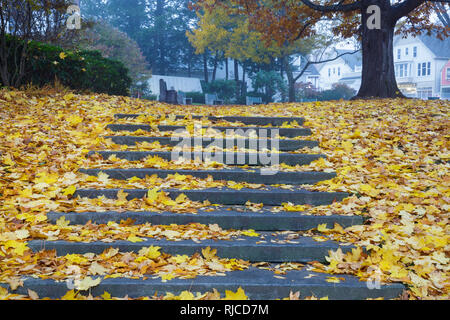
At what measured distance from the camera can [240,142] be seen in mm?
5629

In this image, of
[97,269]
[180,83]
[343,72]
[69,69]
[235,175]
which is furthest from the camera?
[343,72]

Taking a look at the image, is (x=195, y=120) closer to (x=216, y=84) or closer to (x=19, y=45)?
(x=19, y=45)

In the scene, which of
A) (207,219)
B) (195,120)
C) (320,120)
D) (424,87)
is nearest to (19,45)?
(195,120)

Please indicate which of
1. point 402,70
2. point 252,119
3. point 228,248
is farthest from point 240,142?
point 402,70

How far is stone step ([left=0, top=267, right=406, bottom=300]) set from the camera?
2842mm

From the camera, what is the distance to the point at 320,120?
712 centimetres

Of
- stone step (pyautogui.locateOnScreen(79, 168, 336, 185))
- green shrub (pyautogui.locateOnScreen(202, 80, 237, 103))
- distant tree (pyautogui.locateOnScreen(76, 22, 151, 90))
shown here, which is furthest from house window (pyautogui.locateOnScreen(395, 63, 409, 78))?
stone step (pyautogui.locateOnScreen(79, 168, 336, 185))

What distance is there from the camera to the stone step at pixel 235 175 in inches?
183

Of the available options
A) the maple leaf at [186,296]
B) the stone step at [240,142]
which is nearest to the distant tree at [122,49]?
the stone step at [240,142]

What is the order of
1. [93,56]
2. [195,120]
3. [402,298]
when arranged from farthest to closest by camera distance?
1. [93,56]
2. [195,120]
3. [402,298]

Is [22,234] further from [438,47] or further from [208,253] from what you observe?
[438,47]

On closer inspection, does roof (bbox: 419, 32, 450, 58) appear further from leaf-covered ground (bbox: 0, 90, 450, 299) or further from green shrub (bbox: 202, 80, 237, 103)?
leaf-covered ground (bbox: 0, 90, 450, 299)

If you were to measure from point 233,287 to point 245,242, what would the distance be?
618mm
